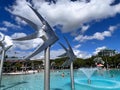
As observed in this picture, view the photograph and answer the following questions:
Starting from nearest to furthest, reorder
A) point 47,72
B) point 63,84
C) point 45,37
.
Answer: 1. point 47,72
2. point 45,37
3. point 63,84

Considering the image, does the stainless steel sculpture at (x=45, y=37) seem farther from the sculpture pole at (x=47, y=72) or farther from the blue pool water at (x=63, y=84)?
the blue pool water at (x=63, y=84)

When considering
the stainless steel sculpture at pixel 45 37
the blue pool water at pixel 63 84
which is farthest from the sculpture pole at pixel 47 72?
the blue pool water at pixel 63 84

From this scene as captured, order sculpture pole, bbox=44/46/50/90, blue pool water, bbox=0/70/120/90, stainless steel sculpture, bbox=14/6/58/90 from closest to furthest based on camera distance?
sculpture pole, bbox=44/46/50/90 → stainless steel sculpture, bbox=14/6/58/90 → blue pool water, bbox=0/70/120/90

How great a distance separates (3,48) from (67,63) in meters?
9.90

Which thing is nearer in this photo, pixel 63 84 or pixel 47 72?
pixel 47 72

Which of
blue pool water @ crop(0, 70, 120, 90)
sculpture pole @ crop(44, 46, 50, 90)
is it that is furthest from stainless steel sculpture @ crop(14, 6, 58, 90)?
blue pool water @ crop(0, 70, 120, 90)

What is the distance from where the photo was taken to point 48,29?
1243cm

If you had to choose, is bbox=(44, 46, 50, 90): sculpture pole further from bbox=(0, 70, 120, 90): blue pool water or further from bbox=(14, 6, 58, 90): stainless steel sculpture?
bbox=(0, 70, 120, 90): blue pool water

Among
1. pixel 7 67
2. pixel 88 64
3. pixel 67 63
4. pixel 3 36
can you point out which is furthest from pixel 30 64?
pixel 67 63

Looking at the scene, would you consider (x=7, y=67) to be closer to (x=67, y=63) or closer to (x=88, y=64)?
(x=88, y=64)

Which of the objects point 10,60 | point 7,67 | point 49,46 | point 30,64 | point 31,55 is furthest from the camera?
point 30,64

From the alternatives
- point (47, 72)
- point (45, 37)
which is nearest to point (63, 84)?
point (45, 37)

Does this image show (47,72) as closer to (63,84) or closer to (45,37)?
(45,37)

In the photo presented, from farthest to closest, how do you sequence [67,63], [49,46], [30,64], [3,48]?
[30,64] < [3,48] < [67,63] < [49,46]
